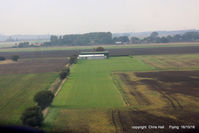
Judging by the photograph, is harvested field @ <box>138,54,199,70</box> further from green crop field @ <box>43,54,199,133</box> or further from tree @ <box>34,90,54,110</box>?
tree @ <box>34,90,54,110</box>

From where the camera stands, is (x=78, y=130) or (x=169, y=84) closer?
(x=78, y=130)

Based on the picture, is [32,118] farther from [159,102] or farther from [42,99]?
[159,102]

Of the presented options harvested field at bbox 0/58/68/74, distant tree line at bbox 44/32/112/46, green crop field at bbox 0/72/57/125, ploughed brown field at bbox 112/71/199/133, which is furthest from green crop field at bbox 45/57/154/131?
distant tree line at bbox 44/32/112/46

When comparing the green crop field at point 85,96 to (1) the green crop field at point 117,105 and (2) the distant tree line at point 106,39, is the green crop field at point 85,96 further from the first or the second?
(2) the distant tree line at point 106,39

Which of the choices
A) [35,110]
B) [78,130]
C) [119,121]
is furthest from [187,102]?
[35,110]

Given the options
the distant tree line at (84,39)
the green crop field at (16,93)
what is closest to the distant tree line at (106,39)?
the distant tree line at (84,39)

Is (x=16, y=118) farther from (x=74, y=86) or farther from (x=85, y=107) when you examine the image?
(x=74, y=86)

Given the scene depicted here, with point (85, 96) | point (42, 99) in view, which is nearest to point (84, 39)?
point (85, 96)
